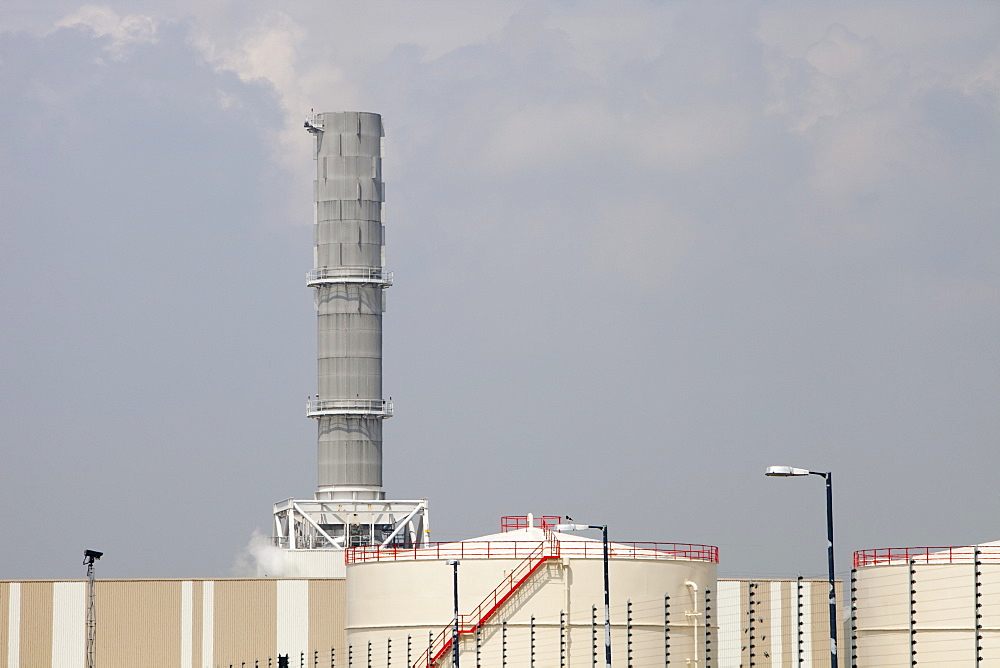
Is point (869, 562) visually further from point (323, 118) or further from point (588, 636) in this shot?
point (323, 118)

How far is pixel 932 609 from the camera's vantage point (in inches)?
2211

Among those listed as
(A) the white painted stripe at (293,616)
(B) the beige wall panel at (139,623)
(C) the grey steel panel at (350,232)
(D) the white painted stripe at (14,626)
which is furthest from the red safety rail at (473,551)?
(C) the grey steel panel at (350,232)

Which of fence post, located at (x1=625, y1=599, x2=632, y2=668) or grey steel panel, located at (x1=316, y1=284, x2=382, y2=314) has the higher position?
grey steel panel, located at (x1=316, y1=284, x2=382, y2=314)

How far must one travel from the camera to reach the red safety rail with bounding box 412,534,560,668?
5516 cm

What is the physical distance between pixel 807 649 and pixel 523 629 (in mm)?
40058

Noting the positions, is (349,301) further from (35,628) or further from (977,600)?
(977,600)

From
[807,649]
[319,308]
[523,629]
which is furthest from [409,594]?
[319,308]

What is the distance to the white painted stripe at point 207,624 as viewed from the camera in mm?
80812

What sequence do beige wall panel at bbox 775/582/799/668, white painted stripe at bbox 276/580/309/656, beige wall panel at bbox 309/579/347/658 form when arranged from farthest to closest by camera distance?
beige wall panel at bbox 775/582/799/668
beige wall panel at bbox 309/579/347/658
white painted stripe at bbox 276/580/309/656

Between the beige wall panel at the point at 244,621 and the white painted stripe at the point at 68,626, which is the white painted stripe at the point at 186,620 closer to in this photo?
the beige wall panel at the point at 244,621

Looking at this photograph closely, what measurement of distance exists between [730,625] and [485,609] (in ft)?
116

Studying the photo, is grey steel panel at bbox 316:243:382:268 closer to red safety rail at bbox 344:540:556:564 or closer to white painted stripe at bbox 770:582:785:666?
white painted stripe at bbox 770:582:785:666

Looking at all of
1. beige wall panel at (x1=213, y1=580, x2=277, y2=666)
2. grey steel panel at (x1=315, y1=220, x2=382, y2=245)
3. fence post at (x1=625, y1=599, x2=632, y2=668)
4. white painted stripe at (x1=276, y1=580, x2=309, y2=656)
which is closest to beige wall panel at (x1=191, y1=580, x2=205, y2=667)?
beige wall panel at (x1=213, y1=580, x2=277, y2=666)

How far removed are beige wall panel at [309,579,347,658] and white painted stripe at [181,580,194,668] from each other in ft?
18.1
